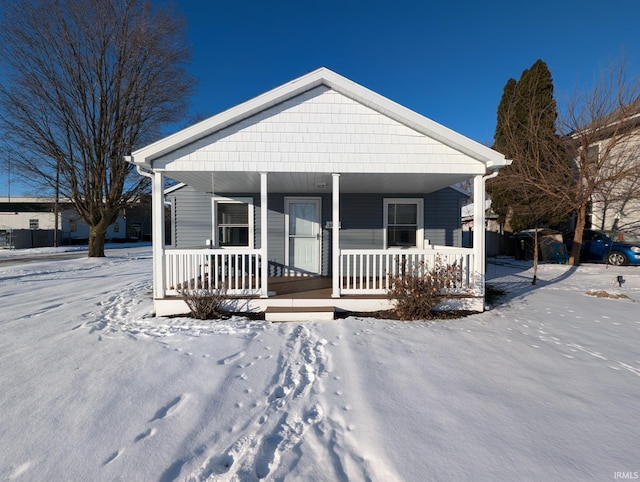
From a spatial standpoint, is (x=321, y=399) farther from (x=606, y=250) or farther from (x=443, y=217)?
(x=606, y=250)

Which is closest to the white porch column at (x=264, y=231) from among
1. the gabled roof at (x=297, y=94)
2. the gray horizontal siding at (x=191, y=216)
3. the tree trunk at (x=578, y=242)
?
the gabled roof at (x=297, y=94)

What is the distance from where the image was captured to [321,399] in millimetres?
2643

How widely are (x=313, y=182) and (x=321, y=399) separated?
4637 millimetres

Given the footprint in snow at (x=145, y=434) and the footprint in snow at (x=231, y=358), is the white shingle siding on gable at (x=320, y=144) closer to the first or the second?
the footprint in snow at (x=231, y=358)

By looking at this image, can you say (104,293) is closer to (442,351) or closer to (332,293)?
(332,293)

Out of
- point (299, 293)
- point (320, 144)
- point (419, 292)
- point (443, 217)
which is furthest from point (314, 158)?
point (443, 217)

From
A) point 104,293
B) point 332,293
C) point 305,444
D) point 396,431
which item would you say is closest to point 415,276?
point 332,293

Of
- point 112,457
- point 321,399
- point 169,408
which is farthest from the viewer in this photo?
point 321,399

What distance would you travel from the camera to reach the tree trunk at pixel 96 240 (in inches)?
568

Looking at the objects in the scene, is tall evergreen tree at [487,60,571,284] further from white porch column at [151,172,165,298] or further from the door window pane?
white porch column at [151,172,165,298]

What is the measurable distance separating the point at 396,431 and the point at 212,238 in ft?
21.7

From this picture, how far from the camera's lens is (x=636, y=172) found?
9938 millimetres

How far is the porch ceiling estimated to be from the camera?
5.64 metres

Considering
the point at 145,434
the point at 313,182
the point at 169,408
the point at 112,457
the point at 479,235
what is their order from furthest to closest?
the point at 313,182 < the point at 479,235 < the point at 169,408 < the point at 145,434 < the point at 112,457
